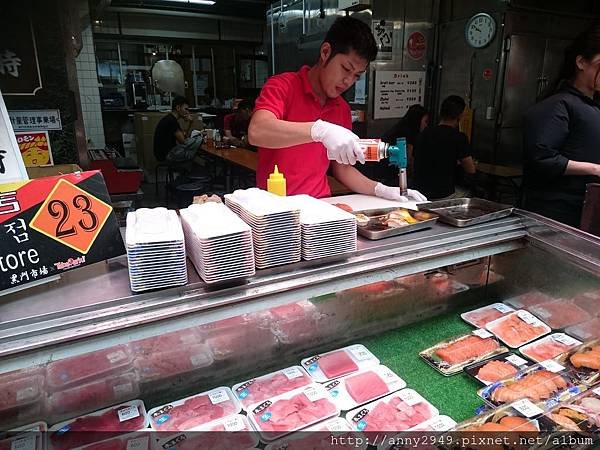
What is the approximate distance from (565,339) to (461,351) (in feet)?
1.79

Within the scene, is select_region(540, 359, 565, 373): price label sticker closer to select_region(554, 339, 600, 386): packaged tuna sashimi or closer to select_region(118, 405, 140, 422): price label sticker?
select_region(554, 339, 600, 386): packaged tuna sashimi

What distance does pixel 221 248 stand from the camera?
133 centimetres

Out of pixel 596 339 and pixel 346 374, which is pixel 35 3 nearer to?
pixel 346 374

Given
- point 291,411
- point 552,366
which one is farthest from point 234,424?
point 552,366

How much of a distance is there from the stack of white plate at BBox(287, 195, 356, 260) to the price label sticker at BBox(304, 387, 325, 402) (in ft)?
1.98

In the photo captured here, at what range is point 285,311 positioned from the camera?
1.78m

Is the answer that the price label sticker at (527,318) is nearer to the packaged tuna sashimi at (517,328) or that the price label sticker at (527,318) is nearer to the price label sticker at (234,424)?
the packaged tuna sashimi at (517,328)

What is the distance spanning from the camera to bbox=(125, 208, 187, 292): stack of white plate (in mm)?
1254

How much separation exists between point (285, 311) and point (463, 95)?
243 inches

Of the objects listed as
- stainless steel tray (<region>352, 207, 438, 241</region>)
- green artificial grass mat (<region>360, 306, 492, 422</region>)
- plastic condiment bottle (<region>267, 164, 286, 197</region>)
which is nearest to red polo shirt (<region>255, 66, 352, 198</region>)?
plastic condiment bottle (<region>267, 164, 286, 197</region>)

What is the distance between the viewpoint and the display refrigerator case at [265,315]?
1236 millimetres

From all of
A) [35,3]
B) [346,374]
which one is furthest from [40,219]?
[35,3]

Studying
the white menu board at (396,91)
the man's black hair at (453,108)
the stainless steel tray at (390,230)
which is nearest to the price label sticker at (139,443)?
the stainless steel tray at (390,230)

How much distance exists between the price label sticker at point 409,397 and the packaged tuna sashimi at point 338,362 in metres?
0.20
